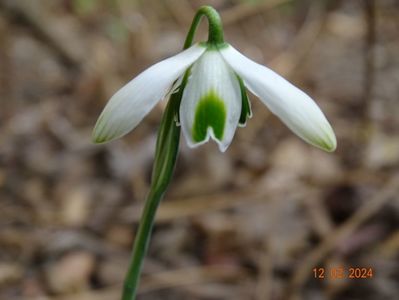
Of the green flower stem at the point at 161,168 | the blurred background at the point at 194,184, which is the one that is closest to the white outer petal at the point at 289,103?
the green flower stem at the point at 161,168

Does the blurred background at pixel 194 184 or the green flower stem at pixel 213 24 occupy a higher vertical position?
the blurred background at pixel 194 184

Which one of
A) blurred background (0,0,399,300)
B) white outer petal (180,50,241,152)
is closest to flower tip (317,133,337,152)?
white outer petal (180,50,241,152)

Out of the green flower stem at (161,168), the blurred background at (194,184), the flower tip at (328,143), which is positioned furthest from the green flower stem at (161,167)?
the blurred background at (194,184)

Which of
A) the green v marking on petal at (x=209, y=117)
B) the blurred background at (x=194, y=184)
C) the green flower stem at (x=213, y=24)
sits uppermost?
the blurred background at (x=194, y=184)
